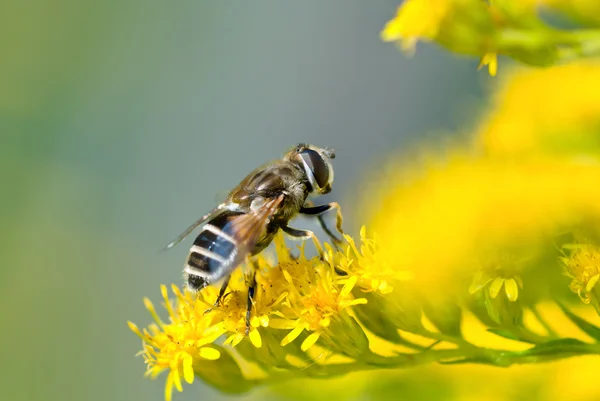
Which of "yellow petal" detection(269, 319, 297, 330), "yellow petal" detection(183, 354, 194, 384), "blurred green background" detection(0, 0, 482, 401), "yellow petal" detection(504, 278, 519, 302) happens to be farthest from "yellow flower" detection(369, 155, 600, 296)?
"blurred green background" detection(0, 0, 482, 401)

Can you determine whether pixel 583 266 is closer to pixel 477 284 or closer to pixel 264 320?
pixel 477 284

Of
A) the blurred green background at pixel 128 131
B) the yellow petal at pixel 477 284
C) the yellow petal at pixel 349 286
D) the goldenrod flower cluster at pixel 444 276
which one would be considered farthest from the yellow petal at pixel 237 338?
the blurred green background at pixel 128 131

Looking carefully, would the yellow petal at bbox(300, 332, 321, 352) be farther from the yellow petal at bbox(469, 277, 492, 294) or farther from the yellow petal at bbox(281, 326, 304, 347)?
the yellow petal at bbox(469, 277, 492, 294)

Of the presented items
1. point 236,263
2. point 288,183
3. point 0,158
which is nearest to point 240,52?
point 0,158

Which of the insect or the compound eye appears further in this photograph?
the compound eye

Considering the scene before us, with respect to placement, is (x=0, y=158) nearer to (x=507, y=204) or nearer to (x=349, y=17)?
(x=349, y=17)

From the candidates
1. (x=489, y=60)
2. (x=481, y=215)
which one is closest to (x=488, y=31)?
(x=489, y=60)
